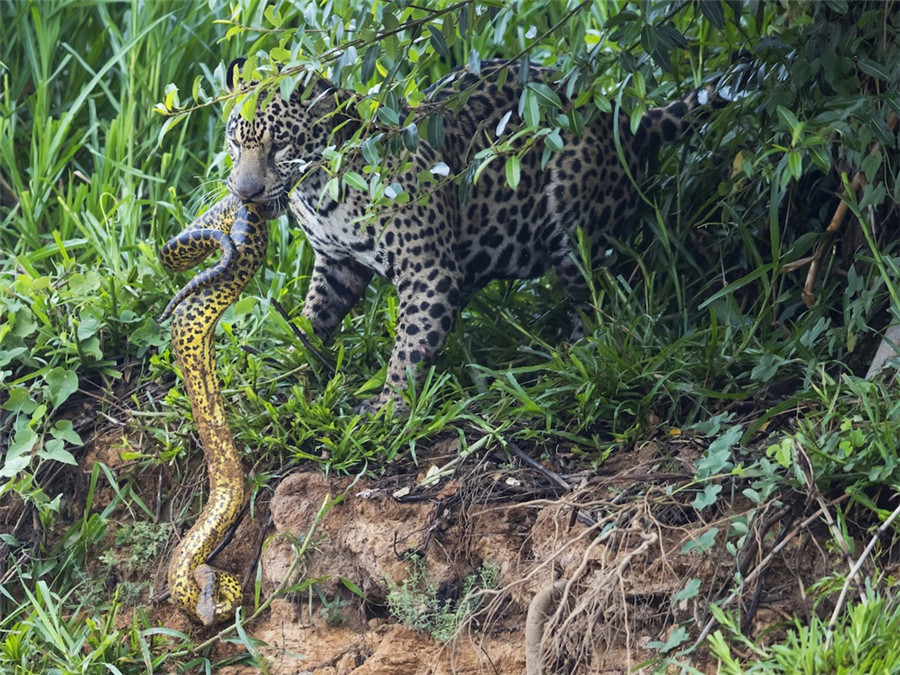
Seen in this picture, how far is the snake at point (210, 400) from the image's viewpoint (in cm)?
389

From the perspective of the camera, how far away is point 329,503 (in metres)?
3.98

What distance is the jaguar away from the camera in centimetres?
417

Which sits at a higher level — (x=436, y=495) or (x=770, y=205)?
(x=770, y=205)

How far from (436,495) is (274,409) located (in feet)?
2.20

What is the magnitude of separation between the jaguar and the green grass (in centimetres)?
13

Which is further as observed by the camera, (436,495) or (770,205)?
(770,205)

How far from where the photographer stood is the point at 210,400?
4.01 meters

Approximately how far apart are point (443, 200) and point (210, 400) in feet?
3.50

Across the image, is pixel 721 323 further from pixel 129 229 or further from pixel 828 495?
pixel 129 229

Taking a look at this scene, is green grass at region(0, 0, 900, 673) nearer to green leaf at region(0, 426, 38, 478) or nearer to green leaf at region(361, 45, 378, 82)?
green leaf at region(0, 426, 38, 478)

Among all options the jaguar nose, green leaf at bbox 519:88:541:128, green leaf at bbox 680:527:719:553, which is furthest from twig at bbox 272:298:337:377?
green leaf at bbox 680:527:719:553

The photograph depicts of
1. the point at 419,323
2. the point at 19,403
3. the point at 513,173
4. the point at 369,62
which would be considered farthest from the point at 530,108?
the point at 19,403

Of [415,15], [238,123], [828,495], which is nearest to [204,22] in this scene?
[238,123]

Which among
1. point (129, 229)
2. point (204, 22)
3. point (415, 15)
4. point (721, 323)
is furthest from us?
point (204, 22)
